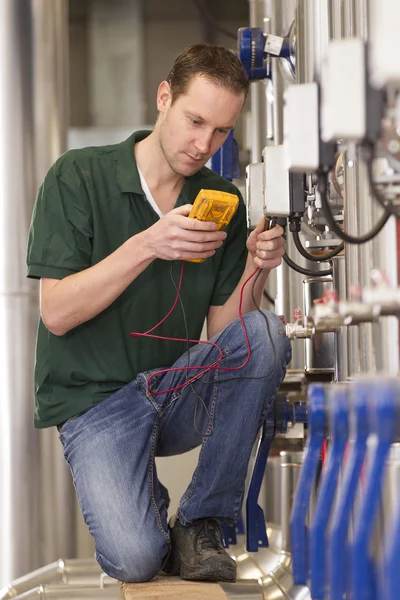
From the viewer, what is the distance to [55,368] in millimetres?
1626

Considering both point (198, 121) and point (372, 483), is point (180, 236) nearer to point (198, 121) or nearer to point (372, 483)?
point (198, 121)

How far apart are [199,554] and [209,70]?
835 mm

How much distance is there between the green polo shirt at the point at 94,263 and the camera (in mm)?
1602

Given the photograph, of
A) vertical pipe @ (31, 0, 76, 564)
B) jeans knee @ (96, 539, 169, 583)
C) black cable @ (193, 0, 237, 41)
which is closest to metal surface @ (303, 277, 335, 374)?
jeans knee @ (96, 539, 169, 583)

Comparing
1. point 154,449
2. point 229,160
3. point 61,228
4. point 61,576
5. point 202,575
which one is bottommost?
point 61,576

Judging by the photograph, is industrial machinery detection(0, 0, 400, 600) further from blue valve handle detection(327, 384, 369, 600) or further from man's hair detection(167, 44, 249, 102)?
man's hair detection(167, 44, 249, 102)

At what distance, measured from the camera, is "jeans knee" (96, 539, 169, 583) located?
1491mm

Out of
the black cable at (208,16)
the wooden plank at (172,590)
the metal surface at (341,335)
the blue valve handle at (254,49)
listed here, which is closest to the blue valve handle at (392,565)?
the metal surface at (341,335)

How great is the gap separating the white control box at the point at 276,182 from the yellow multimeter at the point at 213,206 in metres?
0.07

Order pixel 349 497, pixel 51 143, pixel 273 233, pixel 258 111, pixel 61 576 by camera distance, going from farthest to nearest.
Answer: pixel 51 143, pixel 258 111, pixel 61 576, pixel 273 233, pixel 349 497

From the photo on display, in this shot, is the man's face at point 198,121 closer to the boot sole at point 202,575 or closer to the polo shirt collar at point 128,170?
the polo shirt collar at point 128,170

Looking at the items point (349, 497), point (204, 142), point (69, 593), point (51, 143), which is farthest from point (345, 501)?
point (51, 143)

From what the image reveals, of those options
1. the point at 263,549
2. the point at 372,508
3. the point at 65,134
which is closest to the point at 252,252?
the point at 263,549

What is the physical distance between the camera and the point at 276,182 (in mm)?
1301
